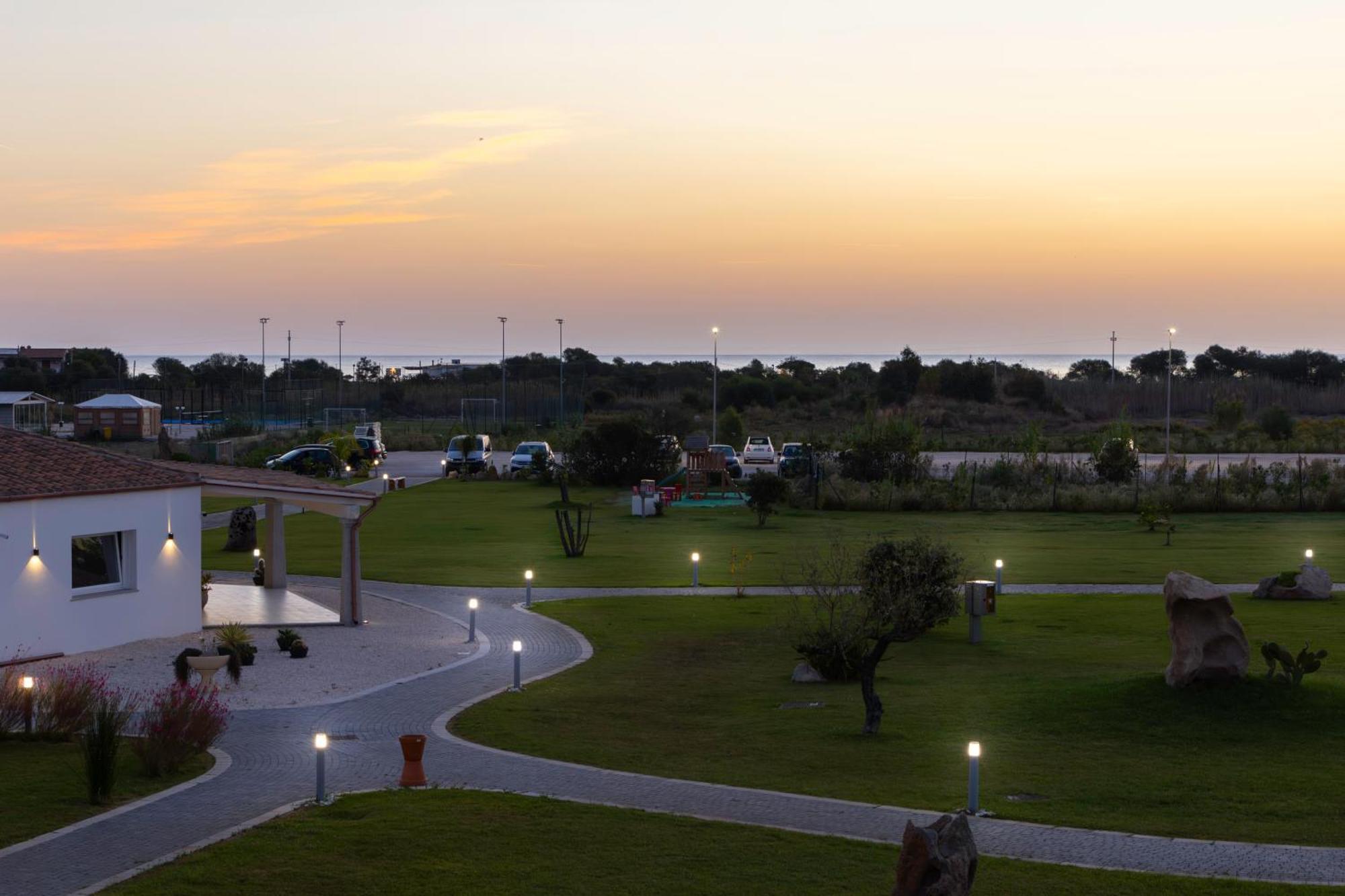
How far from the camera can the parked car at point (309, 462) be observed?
183ft

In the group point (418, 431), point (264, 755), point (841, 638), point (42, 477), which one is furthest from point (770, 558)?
point (418, 431)

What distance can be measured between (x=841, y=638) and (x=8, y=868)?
10763 mm

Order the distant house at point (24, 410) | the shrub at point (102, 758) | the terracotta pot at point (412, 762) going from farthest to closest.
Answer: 1. the distant house at point (24, 410)
2. the terracotta pot at point (412, 762)
3. the shrub at point (102, 758)

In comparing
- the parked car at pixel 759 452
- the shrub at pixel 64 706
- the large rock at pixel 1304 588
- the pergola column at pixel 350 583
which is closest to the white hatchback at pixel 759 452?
the parked car at pixel 759 452

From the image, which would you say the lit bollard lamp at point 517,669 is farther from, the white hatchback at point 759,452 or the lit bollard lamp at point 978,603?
the white hatchback at point 759,452

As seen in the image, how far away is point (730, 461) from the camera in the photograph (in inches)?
2184

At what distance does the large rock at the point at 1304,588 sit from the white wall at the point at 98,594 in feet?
63.4

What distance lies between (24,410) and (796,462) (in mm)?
Result: 49480

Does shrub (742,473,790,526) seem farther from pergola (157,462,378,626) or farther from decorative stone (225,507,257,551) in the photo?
pergola (157,462,378,626)

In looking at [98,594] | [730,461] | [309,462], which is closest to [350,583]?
[98,594]

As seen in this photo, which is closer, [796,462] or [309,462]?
[796,462]

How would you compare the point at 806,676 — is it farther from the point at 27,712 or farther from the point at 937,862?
the point at 937,862

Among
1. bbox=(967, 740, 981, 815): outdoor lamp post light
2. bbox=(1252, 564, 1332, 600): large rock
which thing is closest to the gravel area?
bbox=(967, 740, 981, 815): outdoor lamp post light

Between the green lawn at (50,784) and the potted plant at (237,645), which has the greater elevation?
the potted plant at (237,645)
